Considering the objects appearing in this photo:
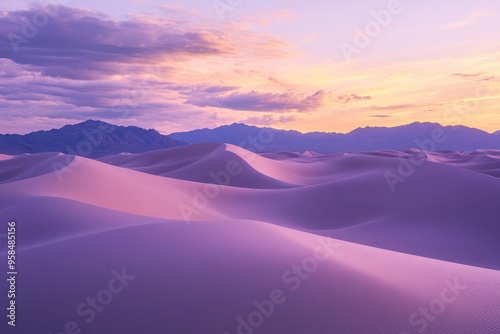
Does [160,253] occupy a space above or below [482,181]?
above

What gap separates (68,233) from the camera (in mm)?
9570

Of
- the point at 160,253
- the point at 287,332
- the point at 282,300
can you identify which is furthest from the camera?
the point at 160,253

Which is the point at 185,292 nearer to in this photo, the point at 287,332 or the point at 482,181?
the point at 287,332

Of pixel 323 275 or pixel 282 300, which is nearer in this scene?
pixel 282 300

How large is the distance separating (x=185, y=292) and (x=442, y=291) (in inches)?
135

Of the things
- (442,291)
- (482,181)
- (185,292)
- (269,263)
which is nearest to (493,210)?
(482,181)

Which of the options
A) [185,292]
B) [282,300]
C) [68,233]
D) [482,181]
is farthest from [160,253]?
[482,181]

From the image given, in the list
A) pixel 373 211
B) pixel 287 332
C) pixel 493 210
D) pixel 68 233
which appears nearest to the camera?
pixel 287 332

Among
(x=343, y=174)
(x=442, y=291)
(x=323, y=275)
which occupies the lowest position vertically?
(x=343, y=174)

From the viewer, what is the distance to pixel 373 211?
774 inches

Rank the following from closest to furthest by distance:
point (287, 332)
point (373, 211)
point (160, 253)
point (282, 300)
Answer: point (287, 332), point (282, 300), point (160, 253), point (373, 211)

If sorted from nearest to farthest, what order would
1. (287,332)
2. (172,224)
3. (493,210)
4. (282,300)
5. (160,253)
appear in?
(287,332) → (282,300) → (160,253) → (172,224) → (493,210)

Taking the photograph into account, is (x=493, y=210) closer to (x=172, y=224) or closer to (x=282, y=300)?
(x=172, y=224)

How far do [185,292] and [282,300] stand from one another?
118 centimetres
